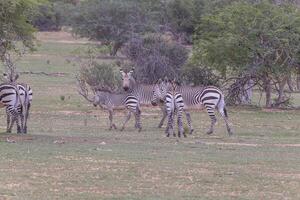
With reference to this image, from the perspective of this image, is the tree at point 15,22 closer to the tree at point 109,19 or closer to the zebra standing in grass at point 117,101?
the zebra standing in grass at point 117,101

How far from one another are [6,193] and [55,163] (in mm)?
3499

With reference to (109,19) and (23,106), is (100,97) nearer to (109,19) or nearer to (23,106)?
(23,106)

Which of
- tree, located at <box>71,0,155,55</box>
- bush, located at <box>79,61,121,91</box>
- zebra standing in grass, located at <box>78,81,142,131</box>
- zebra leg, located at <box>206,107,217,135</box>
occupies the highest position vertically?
tree, located at <box>71,0,155,55</box>

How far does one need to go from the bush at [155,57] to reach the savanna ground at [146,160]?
195 inches

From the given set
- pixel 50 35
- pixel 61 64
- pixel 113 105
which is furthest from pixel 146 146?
pixel 50 35

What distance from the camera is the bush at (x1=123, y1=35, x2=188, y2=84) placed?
3503 centimetres

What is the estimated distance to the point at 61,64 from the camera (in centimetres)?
5422

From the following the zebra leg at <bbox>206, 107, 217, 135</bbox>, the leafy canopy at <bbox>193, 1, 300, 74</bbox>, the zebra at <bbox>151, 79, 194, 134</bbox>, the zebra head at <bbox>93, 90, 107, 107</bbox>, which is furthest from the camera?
the leafy canopy at <bbox>193, 1, 300, 74</bbox>

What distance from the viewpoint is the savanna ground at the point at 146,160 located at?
43.4 feet

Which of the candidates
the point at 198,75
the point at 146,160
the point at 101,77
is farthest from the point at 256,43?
the point at 146,160

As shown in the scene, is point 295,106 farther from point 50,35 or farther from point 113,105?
point 50,35

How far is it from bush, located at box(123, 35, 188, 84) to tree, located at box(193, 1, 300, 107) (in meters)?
2.31

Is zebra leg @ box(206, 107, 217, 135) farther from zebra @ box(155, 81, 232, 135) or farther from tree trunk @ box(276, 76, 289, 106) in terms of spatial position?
tree trunk @ box(276, 76, 289, 106)

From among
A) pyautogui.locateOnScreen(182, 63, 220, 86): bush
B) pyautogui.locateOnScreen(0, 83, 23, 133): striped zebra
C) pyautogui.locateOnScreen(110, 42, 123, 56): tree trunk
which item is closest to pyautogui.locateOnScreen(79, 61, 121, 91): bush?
pyautogui.locateOnScreen(182, 63, 220, 86): bush
